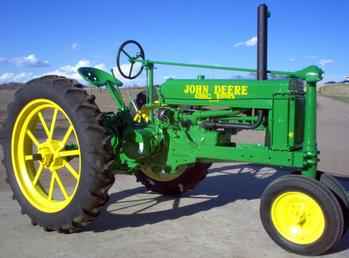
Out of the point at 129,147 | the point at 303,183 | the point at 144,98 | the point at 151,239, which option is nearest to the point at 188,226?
the point at 151,239

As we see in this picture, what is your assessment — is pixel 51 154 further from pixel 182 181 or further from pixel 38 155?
pixel 182 181

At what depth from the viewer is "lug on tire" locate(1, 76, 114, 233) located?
448 centimetres

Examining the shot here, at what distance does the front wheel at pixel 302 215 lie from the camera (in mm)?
4012

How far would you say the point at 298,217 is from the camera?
166 inches

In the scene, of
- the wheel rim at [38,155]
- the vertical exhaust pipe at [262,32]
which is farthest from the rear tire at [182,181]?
the vertical exhaust pipe at [262,32]

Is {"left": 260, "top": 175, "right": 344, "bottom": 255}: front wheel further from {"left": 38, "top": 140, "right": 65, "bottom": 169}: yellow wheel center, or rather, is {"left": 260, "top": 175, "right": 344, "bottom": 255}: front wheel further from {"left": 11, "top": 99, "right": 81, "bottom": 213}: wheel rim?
{"left": 38, "top": 140, "right": 65, "bottom": 169}: yellow wheel center

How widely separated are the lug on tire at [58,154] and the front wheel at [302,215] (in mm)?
1516

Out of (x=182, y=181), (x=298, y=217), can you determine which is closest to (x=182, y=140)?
(x=182, y=181)

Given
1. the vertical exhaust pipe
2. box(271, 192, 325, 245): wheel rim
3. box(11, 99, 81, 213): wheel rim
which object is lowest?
box(271, 192, 325, 245): wheel rim

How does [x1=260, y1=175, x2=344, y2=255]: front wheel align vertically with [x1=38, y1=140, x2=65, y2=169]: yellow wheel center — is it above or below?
below

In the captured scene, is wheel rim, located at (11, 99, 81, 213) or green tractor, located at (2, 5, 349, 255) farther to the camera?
wheel rim, located at (11, 99, 81, 213)

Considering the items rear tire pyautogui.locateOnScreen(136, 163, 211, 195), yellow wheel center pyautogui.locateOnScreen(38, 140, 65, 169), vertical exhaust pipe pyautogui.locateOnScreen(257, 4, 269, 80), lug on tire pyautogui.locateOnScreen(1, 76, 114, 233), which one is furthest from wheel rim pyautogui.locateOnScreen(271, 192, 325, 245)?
yellow wheel center pyautogui.locateOnScreen(38, 140, 65, 169)

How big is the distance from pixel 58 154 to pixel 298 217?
8.21 feet

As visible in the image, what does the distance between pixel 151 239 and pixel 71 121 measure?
136cm
